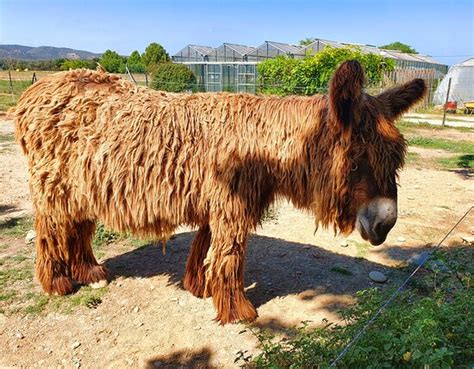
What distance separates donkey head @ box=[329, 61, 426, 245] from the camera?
3.00m

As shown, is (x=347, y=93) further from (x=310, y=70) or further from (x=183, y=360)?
(x=310, y=70)

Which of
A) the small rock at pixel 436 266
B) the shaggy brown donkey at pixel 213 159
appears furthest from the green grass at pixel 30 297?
the small rock at pixel 436 266

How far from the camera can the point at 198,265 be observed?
14.1 feet

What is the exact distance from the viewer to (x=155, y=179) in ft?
11.5

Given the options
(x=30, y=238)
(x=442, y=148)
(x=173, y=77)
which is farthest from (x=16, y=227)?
(x=173, y=77)

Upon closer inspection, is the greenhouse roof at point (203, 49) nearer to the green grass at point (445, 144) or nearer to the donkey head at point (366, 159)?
the green grass at point (445, 144)

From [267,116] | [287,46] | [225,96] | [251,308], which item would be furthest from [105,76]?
[287,46]

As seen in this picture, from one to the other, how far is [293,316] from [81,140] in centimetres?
262

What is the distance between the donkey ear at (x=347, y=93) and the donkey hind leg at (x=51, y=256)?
288 centimetres

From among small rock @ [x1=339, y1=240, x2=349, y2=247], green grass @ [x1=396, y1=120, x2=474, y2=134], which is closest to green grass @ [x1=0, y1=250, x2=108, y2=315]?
small rock @ [x1=339, y1=240, x2=349, y2=247]

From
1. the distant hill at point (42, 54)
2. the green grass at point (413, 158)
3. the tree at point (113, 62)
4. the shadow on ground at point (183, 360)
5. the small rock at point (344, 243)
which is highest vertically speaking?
the distant hill at point (42, 54)

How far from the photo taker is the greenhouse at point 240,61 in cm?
2589

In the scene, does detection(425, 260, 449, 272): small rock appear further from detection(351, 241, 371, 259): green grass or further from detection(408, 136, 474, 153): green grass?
detection(408, 136, 474, 153): green grass

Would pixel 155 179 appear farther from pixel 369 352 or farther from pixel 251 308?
pixel 369 352
